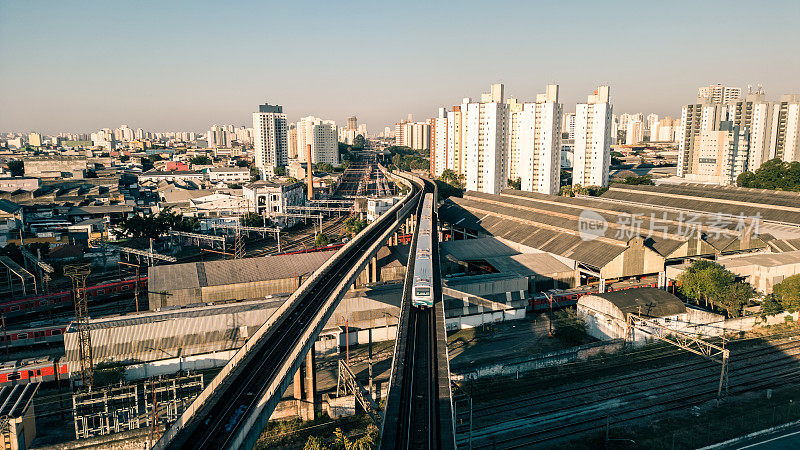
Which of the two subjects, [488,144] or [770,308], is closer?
[770,308]

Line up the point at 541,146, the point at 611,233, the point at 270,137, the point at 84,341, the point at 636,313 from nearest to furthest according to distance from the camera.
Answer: the point at 84,341 → the point at 636,313 → the point at 611,233 → the point at 541,146 → the point at 270,137

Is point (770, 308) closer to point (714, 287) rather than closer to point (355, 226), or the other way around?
point (714, 287)

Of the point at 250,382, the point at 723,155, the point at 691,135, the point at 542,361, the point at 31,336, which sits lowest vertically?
the point at 542,361

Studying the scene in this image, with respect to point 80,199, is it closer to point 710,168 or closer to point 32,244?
point 32,244

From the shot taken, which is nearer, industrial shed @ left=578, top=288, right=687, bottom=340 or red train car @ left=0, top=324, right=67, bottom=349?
red train car @ left=0, top=324, right=67, bottom=349

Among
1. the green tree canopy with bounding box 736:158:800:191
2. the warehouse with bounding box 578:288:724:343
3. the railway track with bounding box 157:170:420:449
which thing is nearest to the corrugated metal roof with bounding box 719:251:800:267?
the warehouse with bounding box 578:288:724:343

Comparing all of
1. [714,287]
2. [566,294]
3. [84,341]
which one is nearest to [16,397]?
[84,341]

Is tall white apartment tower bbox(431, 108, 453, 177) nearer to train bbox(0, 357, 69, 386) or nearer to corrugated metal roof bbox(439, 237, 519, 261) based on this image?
corrugated metal roof bbox(439, 237, 519, 261)
